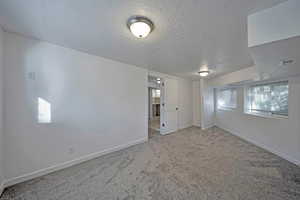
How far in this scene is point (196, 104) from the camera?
5.87 meters

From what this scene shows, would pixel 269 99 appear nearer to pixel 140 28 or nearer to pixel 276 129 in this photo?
pixel 276 129

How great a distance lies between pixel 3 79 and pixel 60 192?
180 centimetres

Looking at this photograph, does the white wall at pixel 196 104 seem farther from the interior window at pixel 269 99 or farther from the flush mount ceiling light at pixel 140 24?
the flush mount ceiling light at pixel 140 24

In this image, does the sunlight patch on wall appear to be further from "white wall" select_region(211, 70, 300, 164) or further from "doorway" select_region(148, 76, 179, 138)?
"white wall" select_region(211, 70, 300, 164)

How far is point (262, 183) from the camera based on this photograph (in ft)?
6.12

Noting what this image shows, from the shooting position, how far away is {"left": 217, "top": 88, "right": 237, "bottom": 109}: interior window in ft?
15.3

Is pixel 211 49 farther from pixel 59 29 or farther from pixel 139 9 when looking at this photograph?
pixel 59 29

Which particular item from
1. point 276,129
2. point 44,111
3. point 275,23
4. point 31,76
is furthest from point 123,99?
point 276,129

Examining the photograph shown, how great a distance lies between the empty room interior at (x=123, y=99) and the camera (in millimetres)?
1359

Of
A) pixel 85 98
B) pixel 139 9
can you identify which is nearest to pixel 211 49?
pixel 139 9

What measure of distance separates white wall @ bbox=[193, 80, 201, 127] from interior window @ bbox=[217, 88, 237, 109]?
0.90 m

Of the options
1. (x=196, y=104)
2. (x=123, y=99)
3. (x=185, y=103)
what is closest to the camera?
(x=123, y=99)

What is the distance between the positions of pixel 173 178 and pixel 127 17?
2413 mm

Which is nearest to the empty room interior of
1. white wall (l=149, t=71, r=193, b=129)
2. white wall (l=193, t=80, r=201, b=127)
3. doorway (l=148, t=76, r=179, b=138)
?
doorway (l=148, t=76, r=179, b=138)
